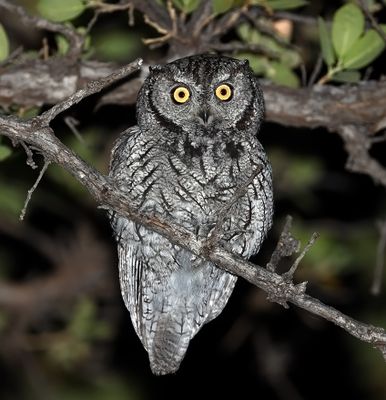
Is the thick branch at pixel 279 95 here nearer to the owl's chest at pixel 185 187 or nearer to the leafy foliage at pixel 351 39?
the leafy foliage at pixel 351 39

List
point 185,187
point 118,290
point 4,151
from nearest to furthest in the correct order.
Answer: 1. point 185,187
2. point 4,151
3. point 118,290

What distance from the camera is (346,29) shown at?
4504 millimetres

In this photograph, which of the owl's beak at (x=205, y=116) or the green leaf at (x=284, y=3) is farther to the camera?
the green leaf at (x=284, y=3)

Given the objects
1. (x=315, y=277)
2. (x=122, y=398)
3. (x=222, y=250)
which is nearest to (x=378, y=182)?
(x=315, y=277)

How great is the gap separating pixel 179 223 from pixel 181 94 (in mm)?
612

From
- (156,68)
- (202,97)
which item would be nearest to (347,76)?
(202,97)

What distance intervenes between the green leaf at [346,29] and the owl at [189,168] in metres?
0.48

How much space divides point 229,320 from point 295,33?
2.23 meters

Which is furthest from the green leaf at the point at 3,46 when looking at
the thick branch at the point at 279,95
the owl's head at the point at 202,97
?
the owl's head at the point at 202,97

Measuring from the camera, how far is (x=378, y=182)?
4930 millimetres

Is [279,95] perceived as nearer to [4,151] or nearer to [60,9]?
[60,9]

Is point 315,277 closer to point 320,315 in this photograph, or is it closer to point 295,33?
point 295,33

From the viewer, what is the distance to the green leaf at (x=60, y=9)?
14.4 ft

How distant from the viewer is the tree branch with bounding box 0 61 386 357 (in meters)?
3.30
